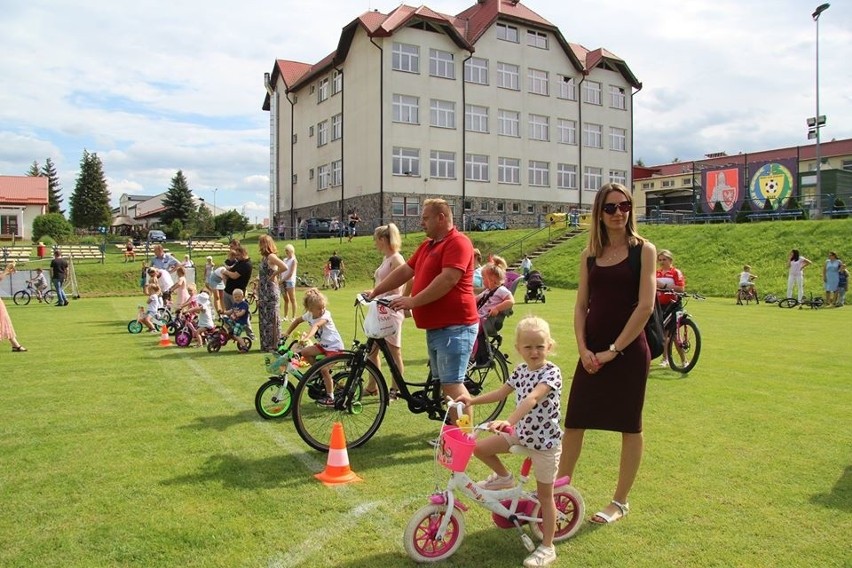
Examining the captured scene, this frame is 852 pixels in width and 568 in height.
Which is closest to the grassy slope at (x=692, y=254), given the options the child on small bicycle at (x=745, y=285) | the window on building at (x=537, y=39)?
the child on small bicycle at (x=745, y=285)

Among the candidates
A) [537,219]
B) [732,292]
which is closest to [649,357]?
[732,292]

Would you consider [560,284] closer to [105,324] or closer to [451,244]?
[105,324]

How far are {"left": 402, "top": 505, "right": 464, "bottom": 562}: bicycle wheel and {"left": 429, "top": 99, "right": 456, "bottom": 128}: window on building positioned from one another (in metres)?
42.7

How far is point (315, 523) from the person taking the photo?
4.17 meters

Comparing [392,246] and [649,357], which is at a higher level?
[392,246]

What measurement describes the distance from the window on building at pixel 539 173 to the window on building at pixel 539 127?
1.81 meters

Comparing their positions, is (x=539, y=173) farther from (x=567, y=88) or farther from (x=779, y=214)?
(x=779, y=214)

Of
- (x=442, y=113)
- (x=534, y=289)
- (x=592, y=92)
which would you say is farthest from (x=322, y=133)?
(x=534, y=289)

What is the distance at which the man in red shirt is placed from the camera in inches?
200

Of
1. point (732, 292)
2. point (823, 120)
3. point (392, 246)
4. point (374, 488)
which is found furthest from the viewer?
point (823, 120)

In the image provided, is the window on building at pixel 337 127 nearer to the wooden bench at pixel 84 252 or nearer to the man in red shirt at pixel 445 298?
the wooden bench at pixel 84 252

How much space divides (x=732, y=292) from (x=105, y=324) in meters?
21.9

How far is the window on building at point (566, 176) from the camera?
50688mm

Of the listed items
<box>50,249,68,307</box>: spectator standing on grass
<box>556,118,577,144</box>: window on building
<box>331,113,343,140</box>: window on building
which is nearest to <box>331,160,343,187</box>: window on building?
<box>331,113,343,140</box>: window on building
